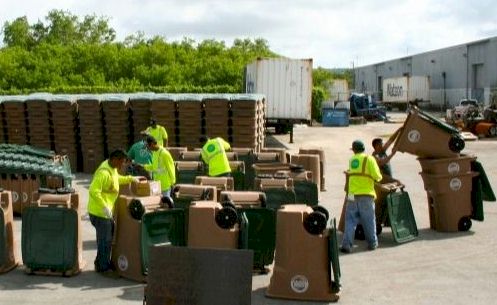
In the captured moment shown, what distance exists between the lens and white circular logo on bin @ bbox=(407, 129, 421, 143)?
13.7 metres

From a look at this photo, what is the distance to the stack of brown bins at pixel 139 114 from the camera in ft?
77.6

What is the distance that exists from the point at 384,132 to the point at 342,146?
1057 cm

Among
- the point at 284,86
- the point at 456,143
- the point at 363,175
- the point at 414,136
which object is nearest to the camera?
the point at 363,175

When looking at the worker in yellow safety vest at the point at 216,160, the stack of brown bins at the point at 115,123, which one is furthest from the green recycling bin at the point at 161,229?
the stack of brown bins at the point at 115,123

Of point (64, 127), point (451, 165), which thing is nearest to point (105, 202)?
point (451, 165)

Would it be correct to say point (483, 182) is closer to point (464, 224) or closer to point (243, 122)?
point (464, 224)

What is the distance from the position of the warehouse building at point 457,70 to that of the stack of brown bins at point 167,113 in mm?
34560

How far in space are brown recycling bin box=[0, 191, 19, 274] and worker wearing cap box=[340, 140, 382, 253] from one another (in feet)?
17.2

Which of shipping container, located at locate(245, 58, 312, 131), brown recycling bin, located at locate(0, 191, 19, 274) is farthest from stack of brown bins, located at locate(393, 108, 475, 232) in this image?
shipping container, located at locate(245, 58, 312, 131)

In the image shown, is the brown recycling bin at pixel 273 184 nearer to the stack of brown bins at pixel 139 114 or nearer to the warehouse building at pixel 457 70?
the stack of brown bins at pixel 139 114

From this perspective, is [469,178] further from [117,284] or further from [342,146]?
[342,146]

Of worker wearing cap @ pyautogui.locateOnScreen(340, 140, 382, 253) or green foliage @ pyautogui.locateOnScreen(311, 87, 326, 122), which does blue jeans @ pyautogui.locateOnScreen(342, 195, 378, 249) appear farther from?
green foliage @ pyautogui.locateOnScreen(311, 87, 326, 122)

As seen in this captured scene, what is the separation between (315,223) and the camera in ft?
30.8

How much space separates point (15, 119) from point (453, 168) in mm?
15263
